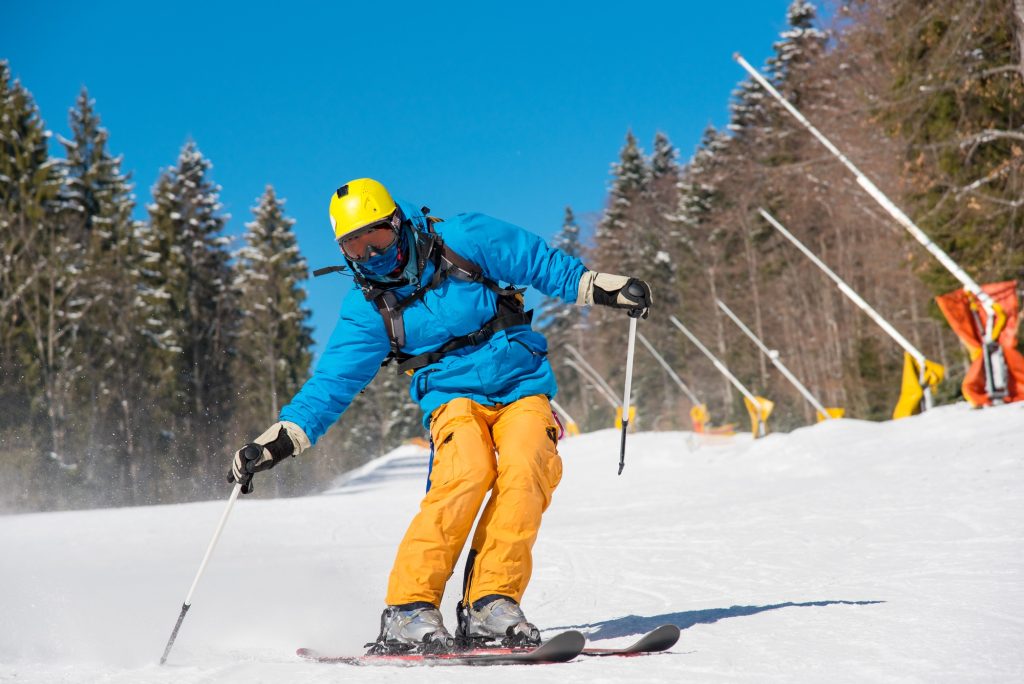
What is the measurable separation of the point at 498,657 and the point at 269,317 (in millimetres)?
45066

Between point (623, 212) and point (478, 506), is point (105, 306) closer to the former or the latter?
point (478, 506)

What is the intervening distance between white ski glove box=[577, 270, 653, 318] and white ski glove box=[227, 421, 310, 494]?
138 cm

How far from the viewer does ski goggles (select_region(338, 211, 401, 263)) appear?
4.08 m

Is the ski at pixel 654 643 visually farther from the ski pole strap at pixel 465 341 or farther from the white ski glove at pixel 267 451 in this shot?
the white ski glove at pixel 267 451


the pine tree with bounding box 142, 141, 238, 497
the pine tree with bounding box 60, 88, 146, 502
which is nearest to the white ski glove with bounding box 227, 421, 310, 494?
the pine tree with bounding box 60, 88, 146, 502

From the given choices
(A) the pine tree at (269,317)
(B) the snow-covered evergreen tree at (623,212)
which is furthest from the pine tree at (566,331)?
(A) the pine tree at (269,317)

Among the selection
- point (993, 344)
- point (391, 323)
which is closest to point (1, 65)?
point (993, 344)

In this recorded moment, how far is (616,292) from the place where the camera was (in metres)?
4.38

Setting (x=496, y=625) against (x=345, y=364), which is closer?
(x=496, y=625)

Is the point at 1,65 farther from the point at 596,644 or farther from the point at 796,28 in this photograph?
the point at 596,644

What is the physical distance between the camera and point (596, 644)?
4066mm

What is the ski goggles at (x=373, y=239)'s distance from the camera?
13.4 feet

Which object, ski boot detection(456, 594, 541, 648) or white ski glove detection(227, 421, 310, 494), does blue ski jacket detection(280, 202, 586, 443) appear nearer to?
white ski glove detection(227, 421, 310, 494)

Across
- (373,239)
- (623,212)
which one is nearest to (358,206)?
(373,239)
